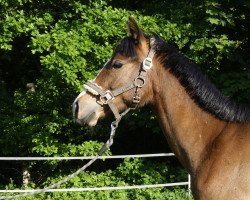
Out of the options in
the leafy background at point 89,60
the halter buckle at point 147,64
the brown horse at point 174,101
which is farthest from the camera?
the leafy background at point 89,60

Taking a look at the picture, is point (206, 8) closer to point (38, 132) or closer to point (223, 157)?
point (38, 132)

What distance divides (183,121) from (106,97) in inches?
25.5

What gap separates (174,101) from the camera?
11.4ft

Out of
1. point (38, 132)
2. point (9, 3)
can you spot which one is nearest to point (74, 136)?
point (38, 132)

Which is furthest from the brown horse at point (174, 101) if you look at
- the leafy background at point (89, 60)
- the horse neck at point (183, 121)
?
the leafy background at point (89, 60)

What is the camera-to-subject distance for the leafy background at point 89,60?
25.3 feet

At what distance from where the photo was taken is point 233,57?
814 centimetres

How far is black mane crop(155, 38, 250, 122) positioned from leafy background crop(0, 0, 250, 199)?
4.02 meters

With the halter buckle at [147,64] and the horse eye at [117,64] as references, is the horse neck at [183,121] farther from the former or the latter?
the horse eye at [117,64]

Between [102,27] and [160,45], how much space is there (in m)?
4.34

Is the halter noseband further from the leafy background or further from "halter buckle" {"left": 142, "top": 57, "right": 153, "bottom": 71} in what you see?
the leafy background

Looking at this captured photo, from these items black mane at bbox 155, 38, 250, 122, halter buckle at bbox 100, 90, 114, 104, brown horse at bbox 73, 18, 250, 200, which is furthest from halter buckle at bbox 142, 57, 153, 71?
halter buckle at bbox 100, 90, 114, 104

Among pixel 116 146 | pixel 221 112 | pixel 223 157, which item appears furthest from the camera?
pixel 116 146

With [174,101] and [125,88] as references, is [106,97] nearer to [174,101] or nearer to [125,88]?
[125,88]
